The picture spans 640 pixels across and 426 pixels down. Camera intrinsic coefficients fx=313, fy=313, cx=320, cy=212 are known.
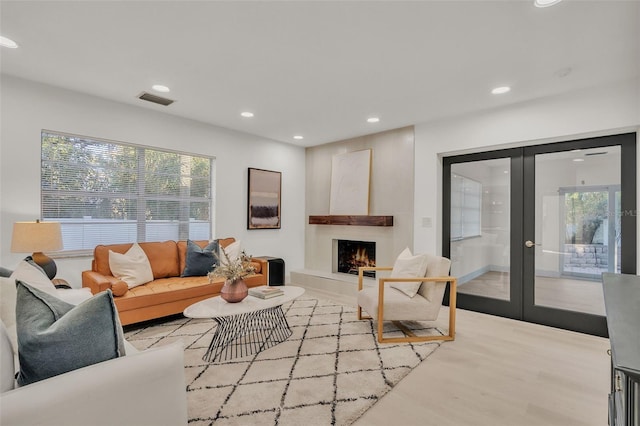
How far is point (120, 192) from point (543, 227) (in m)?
5.07

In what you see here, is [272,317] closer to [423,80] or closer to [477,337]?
[477,337]

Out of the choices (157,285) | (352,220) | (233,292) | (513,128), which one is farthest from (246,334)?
(513,128)

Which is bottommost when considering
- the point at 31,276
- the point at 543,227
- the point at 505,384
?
the point at 505,384

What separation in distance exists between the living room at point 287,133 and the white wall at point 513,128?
0.01m

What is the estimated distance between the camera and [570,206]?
3.44 m

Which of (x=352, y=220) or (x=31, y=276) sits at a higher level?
(x=352, y=220)

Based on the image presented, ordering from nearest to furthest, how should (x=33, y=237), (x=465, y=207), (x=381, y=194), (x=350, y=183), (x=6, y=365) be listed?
(x=6, y=365) → (x=33, y=237) → (x=465, y=207) → (x=381, y=194) → (x=350, y=183)

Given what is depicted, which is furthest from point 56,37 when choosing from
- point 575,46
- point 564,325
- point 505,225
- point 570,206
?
point 564,325

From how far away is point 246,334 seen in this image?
316 cm

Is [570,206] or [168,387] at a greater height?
[570,206]

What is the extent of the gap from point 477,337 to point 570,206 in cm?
179

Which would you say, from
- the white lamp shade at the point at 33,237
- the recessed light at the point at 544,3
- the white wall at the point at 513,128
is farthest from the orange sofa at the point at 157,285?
the recessed light at the point at 544,3

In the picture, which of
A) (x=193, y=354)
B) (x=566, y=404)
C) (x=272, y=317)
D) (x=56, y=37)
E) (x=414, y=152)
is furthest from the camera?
(x=414, y=152)

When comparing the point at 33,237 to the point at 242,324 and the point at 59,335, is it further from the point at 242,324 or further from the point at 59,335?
the point at 59,335
